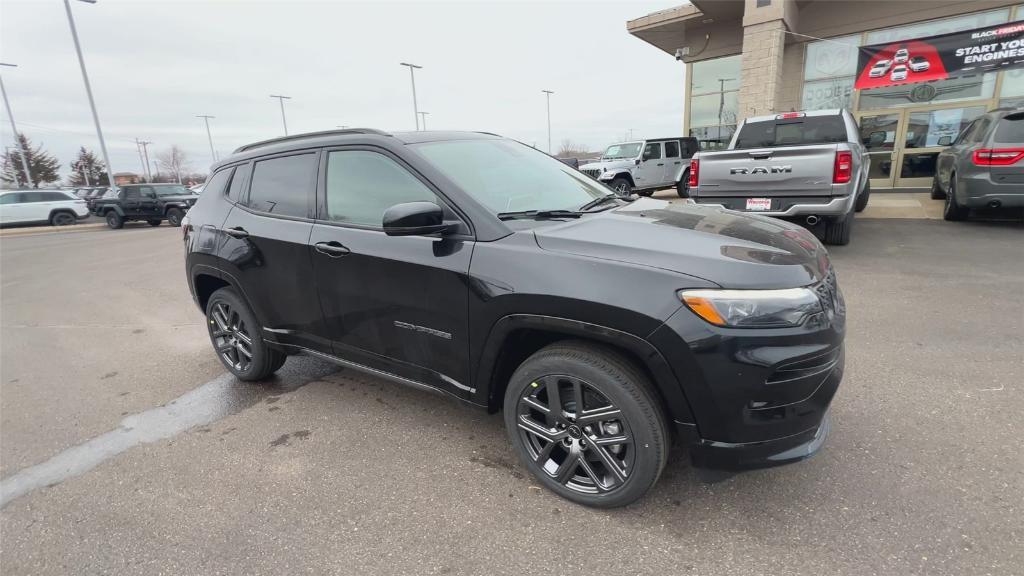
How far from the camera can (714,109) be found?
15.6 meters

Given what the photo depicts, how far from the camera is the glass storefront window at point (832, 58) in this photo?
43.1 ft

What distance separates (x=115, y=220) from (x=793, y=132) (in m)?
23.0

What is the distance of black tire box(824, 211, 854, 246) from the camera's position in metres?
6.96

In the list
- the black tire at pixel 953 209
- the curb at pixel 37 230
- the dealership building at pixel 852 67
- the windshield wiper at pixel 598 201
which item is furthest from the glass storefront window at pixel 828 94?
the curb at pixel 37 230

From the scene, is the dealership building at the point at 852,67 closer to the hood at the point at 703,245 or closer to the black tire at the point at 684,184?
the black tire at the point at 684,184

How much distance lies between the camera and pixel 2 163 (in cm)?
5459

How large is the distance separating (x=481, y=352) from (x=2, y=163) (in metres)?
76.3

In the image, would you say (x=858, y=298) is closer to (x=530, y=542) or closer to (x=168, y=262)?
(x=530, y=542)

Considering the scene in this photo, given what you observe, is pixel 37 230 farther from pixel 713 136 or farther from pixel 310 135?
pixel 713 136

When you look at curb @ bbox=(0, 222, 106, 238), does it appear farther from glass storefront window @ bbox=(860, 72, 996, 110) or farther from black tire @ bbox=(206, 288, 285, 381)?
glass storefront window @ bbox=(860, 72, 996, 110)

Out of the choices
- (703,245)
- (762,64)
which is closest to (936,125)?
(762,64)

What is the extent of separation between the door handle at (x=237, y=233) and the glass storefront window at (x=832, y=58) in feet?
49.6

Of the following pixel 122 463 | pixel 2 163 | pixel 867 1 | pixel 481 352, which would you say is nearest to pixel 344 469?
pixel 481 352

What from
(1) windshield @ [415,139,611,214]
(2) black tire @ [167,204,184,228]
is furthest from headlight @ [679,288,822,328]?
(2) black tire @ [167,204,184,228]
